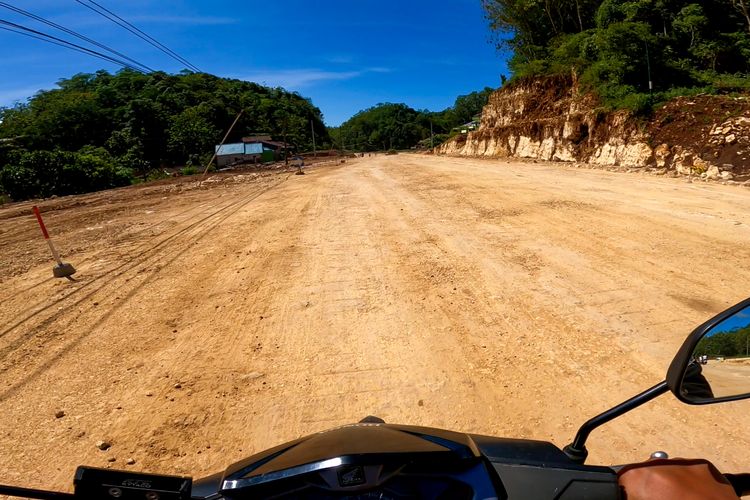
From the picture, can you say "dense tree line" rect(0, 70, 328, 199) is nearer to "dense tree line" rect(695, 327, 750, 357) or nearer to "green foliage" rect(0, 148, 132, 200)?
"green foliage" rect(0, 148, 132, 200)

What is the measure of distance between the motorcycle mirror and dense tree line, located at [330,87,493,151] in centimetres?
11115

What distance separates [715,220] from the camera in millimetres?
7348

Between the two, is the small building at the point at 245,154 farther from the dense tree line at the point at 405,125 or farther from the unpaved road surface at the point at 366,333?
the unpaved road surface at the point at 366,333

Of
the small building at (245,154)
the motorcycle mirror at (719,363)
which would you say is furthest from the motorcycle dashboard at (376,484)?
the small building at (245,154)

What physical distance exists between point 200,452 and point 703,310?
187 inches

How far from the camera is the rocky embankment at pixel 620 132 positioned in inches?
518

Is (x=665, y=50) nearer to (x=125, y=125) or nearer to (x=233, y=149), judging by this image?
(x=233, y=149)

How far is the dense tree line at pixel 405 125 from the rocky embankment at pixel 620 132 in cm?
8077

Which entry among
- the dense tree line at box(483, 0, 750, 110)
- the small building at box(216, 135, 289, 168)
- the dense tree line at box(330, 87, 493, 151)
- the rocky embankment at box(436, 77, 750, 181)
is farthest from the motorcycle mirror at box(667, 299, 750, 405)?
the dense tree line at box(330, 87, 493, 151)

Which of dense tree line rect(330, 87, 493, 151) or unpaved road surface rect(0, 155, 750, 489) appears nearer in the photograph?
unpaved road surface rect(0, 155, 750, 489)

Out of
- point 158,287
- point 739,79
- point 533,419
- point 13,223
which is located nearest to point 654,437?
point 533,419

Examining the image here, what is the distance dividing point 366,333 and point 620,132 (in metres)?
18.4

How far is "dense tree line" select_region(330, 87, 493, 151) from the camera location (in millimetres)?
121812

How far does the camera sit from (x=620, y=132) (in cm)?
1830
